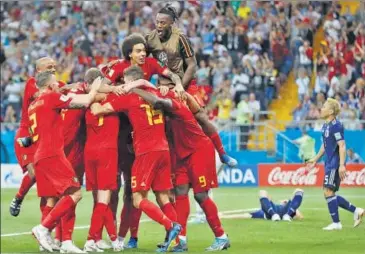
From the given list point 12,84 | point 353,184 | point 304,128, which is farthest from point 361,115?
point 12,84

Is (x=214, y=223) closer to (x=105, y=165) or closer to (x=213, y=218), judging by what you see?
(x=213, y=218)

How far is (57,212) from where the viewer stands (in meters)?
11.5

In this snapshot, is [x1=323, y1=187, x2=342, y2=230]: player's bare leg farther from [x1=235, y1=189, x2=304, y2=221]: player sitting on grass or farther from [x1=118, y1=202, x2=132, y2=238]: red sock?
[x1=118, y1=202, x2=132, y2=238]: red sock

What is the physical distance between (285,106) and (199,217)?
32.6 ft

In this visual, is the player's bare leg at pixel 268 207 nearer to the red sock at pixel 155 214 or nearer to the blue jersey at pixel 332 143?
the blue jersey at pixel 332 143

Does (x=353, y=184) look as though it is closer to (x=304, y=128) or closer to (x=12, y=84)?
(x=304, y=128)

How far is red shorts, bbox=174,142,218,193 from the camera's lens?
481 inches

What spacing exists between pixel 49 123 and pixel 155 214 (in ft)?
5.07

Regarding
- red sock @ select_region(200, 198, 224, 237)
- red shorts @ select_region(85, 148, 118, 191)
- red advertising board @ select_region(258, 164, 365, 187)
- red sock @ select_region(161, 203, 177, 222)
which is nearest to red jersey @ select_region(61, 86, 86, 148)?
red shorts @ select_region(85, 148, 118, 191)

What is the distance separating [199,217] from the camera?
16844 millimetres

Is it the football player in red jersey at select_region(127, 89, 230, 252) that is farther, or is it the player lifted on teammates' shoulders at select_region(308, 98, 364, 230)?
the player lifted on teammates' shoulders at select_region(308, 98, 364, 230)

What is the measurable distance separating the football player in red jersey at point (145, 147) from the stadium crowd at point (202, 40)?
1251cm

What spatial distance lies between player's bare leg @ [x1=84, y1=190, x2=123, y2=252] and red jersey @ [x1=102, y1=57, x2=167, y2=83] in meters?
1.42

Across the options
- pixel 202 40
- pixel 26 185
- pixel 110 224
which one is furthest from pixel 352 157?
pixel 110 224
